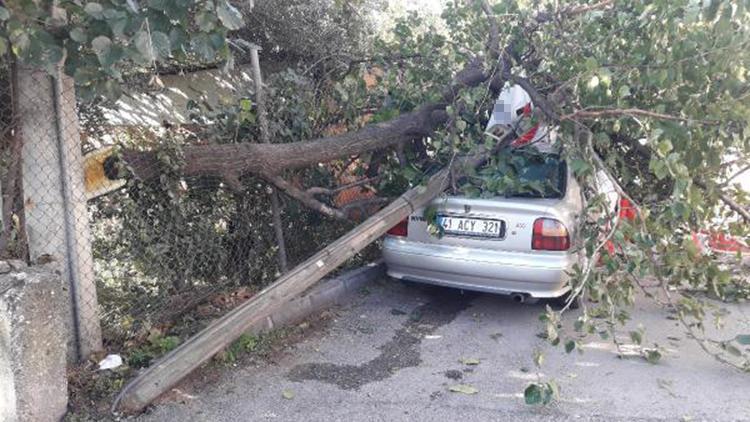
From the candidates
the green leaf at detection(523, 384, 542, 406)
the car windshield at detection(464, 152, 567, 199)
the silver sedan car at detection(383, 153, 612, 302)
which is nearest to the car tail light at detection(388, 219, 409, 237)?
the silver sedan car at detection(383, 153, 612, 302)

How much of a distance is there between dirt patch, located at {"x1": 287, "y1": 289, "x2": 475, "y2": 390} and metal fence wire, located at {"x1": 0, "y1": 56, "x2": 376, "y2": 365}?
106cm

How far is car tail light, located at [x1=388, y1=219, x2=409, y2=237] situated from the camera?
552cm

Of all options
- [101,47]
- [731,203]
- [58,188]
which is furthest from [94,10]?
[731,203]

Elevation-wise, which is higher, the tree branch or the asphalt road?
the tree branch

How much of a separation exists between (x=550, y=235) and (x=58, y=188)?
3630 millimetres

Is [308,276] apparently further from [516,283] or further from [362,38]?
[362,38]

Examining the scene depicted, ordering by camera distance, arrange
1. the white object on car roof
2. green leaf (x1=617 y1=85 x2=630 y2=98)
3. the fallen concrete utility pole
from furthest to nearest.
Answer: green leaf (x1=617 y1=85 x2=630 y2=98)
the white object on car roof
the fallen concrete utility pole

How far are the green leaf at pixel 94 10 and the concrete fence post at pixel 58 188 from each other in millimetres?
1019

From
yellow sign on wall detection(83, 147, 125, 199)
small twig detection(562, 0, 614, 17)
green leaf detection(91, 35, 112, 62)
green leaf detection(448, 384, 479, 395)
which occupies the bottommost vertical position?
green leaf detection(448, 384, 479, 395)

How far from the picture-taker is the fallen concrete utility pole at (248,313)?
345cm

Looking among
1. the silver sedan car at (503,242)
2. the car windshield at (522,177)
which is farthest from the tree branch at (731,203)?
the car windshield at (522,177)

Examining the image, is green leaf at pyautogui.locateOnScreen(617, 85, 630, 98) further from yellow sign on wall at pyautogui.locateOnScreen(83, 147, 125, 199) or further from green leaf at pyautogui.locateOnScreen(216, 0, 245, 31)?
yellow sign on wall at pyautogui.locateOnScreen(83, 147, 125, 199)

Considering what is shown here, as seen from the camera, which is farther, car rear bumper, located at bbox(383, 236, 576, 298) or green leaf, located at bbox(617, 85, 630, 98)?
car rear bumper, located at bbox(383, 236, 576, 298)

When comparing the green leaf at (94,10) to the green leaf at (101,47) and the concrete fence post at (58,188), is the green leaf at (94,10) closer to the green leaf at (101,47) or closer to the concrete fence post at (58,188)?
the green leaf at (101,47)
